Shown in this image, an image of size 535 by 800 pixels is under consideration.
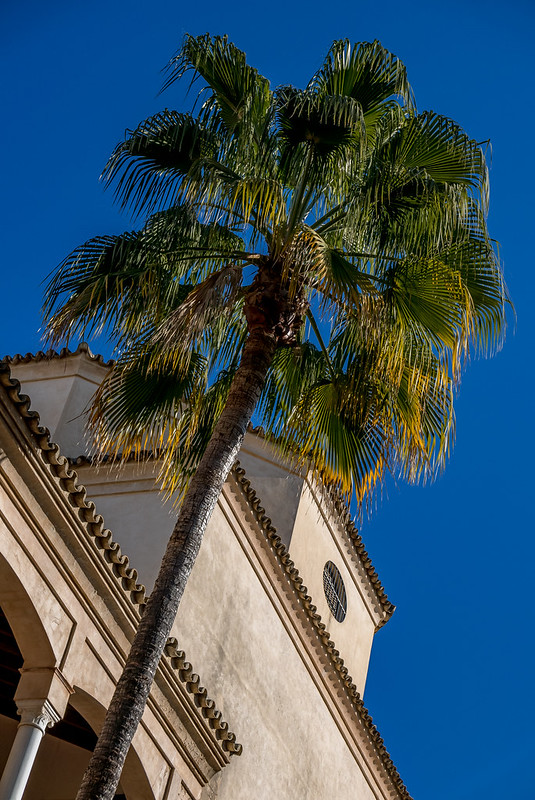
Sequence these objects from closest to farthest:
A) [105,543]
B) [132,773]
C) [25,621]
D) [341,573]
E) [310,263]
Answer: [310,263] → [25,621] → [105,543] → [132,773] → [341,573]

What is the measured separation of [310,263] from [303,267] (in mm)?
146

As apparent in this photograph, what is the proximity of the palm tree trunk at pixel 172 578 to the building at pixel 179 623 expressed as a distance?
1318 millimetres

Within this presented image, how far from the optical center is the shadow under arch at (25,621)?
1062 cm

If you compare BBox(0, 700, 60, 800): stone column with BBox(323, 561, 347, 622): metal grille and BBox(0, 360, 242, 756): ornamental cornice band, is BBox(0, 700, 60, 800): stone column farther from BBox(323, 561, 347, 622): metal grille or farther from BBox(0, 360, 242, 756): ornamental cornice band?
BBox(323, 561, 347, 622): metal grille

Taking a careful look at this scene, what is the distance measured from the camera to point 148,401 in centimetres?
1132

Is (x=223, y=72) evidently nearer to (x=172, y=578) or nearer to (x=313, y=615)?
(x=172, y=578)

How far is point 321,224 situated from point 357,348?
127 cm

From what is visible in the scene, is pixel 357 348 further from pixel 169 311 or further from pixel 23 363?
pixel 23 363

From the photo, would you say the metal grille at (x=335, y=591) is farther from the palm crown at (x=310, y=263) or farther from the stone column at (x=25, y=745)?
the stone column at (x=25, y=745)

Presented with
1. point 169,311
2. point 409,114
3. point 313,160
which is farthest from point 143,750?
point 409,114

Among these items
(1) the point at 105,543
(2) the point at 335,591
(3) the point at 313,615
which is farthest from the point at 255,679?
(2) the point at 335,591

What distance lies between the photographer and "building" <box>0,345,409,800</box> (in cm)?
1080

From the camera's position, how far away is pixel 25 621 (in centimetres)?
1082

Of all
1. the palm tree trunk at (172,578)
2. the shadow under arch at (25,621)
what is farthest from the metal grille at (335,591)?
the palm tree trunk at (172,578)
